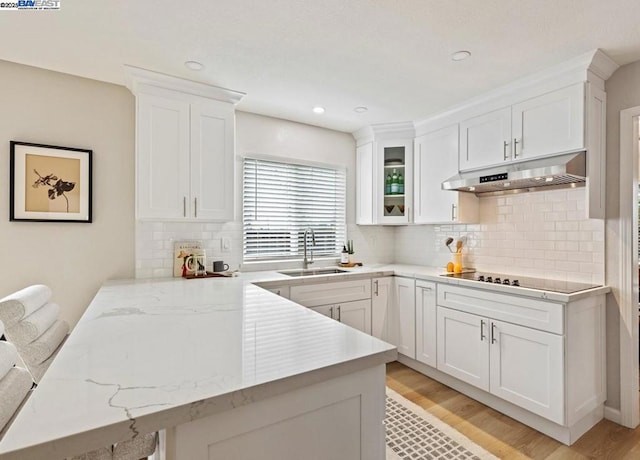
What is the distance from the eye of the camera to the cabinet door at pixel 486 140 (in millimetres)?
2691

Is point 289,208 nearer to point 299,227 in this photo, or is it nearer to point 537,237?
point 299,227

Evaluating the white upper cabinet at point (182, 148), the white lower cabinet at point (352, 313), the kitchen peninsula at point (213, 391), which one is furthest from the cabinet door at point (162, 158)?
the white lower cabinet at point (352, 313)

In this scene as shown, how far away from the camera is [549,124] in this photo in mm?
2412

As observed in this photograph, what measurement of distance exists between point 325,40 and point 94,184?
201 centimetres

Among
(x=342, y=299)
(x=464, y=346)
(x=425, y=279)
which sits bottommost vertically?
(x=464, y=346)

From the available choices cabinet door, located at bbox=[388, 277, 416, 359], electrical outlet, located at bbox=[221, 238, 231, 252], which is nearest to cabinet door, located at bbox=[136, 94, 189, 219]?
electrical outlet, located at bbox=[221, 238, 231, 252]

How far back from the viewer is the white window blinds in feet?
10.8

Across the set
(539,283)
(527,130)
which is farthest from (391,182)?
(539,283)

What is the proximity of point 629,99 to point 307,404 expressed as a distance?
2917mm

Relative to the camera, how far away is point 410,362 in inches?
Answer: 129

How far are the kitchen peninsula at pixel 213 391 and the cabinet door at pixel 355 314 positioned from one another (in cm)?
164

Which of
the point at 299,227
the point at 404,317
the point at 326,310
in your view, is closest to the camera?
the point at 326,310

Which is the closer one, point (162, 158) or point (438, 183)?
point (162, 158)

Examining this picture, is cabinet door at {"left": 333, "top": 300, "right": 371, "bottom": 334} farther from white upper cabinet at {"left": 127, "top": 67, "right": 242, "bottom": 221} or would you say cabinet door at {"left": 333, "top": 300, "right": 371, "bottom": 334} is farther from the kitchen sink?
white upper cabinet at {"left": 127, "top": 67, "right": 242, "bottom": 221}
